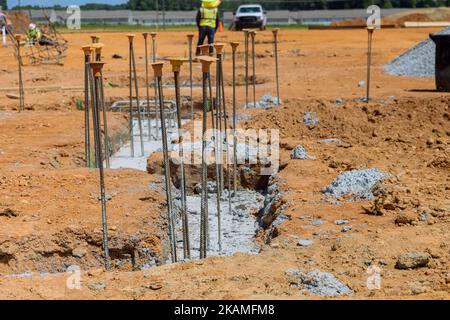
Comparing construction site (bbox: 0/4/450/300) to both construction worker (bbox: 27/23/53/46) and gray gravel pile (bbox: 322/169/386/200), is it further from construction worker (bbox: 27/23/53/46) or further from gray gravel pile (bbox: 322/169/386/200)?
construction worker (bbox: 27/23/53/46)

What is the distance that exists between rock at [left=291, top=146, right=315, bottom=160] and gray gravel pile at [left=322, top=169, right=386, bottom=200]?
1.50m

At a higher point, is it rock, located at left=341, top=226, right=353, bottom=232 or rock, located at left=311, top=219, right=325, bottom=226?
rock, located at left=341, top=226, right=353, bottom=232

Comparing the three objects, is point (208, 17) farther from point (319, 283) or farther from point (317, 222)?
point (319, 283)

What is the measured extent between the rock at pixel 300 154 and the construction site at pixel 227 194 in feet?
0.06

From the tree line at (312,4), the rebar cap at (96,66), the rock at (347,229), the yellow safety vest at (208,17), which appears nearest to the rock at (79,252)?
the rebar cap at (96,66)

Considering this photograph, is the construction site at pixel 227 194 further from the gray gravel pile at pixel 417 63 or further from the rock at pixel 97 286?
the gray gravel pile at pixel 417 63

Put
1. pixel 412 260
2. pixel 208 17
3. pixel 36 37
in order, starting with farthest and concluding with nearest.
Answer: pixel 36 37 → pixel 208 17 → pixel 412 260

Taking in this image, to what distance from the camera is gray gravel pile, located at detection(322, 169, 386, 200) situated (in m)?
7.80

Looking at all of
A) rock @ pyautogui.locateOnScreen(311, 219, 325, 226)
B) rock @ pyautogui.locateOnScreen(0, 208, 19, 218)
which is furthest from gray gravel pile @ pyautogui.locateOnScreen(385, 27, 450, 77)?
rock @ pyautogui.locateOnScreen(0, 208, 19, 218)

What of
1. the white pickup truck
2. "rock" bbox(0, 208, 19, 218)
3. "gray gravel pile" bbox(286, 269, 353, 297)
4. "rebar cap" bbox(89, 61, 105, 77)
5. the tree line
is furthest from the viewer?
the tree line

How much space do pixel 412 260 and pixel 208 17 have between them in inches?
457

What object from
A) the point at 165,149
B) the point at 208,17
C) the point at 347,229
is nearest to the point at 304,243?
the point at 347,229

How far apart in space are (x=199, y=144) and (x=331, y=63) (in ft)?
40.1

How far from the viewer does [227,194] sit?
9.34 m
